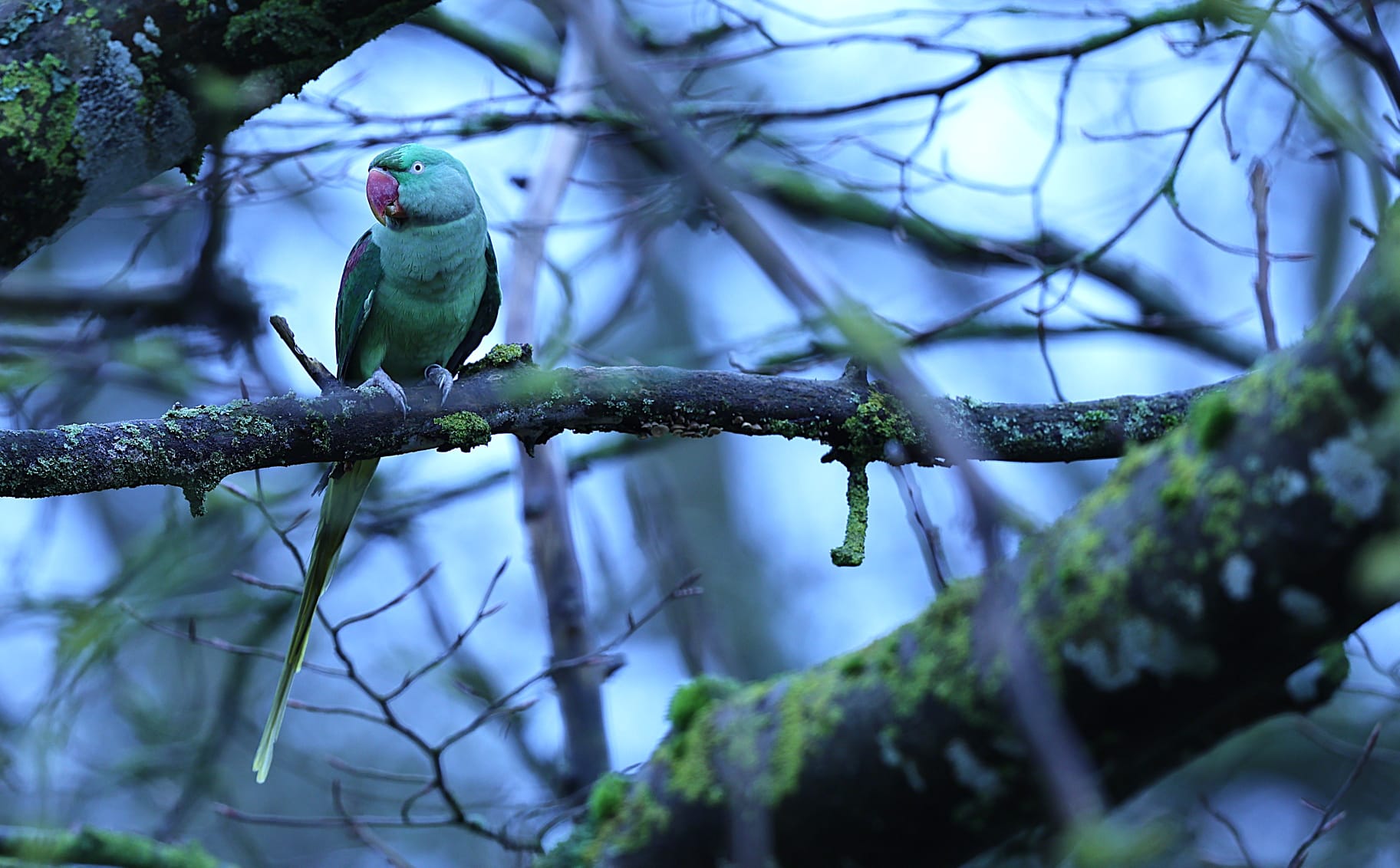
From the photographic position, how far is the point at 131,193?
4.88 metres

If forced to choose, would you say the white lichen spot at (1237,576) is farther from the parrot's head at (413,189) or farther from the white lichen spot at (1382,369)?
the parrot's head at (413,189)

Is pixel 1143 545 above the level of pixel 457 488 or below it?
below

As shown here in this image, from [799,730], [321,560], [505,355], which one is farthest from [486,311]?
[799,730]

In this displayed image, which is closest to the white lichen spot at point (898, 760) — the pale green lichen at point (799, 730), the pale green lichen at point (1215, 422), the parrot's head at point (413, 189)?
the pale green lichen at point (799, 730)

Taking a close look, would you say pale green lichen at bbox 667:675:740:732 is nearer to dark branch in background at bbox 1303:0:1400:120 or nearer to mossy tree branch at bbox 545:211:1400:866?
mossy tree branch at bbox 545:211:1400:866

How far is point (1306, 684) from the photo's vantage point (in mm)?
1966

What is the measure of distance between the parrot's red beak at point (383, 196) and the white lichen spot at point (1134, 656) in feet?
10.9

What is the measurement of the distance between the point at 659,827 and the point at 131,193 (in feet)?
13.5

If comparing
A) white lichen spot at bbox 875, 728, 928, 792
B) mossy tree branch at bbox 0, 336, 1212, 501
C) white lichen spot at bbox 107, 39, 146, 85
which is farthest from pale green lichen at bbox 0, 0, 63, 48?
white lichen spot at bbox 875, 728, 928, 792

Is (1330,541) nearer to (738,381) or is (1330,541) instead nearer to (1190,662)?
(1190,662)

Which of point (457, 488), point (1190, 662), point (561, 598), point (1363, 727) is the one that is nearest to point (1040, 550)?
point (1190, 662)

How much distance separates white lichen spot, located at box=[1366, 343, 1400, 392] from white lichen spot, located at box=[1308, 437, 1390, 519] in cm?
8

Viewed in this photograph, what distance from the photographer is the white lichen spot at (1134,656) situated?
5.22 feet

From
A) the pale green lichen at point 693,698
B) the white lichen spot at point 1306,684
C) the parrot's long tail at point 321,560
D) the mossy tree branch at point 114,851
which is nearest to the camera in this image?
the white lichen spot at point 1306,684
